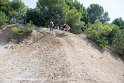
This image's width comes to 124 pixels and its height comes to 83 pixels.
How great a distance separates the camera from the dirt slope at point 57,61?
2556 centimetres

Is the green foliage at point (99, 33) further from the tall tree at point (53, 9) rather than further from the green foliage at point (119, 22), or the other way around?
the green foliage at point (119, 22)

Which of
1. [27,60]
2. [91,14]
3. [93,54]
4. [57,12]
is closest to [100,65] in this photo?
[93,54]

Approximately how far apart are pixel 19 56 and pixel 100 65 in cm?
752

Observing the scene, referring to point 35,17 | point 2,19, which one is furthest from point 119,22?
point 2,19

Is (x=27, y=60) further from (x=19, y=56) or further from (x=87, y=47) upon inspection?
(x=87, y=47)

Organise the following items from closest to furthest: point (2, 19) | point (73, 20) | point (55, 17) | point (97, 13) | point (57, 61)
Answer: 1. point (57, 61)
2. point (2, 19)
3. point (73, 20)
4. point (55, 17)
5. point (97, 13)

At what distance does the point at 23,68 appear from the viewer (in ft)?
87.9

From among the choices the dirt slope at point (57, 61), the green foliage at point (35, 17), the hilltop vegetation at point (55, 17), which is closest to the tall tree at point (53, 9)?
the hilltop vegetation at point (55, 17)

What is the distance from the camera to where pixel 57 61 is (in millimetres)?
27625

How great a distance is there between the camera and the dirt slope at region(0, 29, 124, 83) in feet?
83.9

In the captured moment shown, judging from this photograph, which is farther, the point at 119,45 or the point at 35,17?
the point at 35,17

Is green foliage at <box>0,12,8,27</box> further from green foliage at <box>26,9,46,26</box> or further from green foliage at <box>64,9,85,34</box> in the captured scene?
green foliage at <box>64,9,85,34</box>

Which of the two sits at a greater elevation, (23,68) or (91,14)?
(91,14)

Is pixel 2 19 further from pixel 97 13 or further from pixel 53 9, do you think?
pixel 97 13
